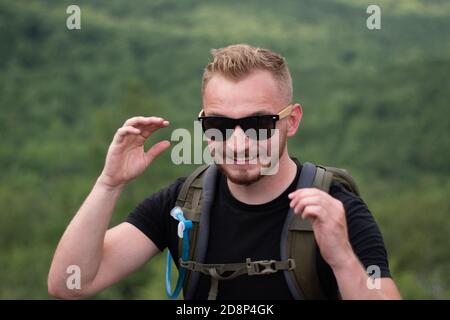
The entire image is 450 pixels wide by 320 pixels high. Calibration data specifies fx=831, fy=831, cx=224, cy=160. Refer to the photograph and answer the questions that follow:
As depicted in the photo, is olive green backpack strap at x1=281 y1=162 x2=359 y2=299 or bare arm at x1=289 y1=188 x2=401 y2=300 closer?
bare arm at x1=289 y1=188 x2=401 y2=300

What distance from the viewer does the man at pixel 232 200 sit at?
367 cm

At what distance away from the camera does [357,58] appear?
379ft

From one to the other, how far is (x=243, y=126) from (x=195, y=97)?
99.4m

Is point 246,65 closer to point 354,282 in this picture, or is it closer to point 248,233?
point 248,233

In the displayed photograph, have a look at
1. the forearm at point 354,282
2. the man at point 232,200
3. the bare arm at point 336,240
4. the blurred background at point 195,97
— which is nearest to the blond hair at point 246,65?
the man at point 232,200

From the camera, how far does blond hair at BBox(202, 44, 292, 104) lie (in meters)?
3.78

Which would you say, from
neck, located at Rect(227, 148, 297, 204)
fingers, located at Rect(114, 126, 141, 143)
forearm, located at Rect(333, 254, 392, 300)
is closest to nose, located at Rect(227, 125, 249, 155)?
neck, located at Rect(227, 148, 297, 204)

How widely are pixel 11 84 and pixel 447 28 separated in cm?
6251

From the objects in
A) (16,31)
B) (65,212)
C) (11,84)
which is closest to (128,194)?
(65,212)

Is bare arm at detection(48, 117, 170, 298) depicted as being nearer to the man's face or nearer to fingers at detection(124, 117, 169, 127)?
fingers at detection(124, 117, 169, 127)

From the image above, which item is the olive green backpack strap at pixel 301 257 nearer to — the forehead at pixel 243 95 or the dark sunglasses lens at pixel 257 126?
the dark sunglasses lens at pixel 257 126

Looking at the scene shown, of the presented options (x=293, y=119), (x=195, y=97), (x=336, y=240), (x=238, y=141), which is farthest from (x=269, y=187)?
(x=195, y=97)

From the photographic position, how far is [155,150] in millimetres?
3850
